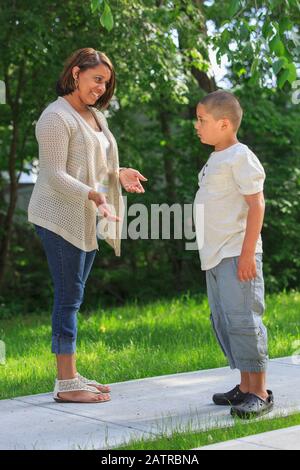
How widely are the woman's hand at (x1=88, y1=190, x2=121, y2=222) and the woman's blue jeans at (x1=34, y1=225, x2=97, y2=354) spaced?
14.3 inches

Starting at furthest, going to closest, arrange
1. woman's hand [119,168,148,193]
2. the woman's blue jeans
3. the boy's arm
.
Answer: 1. woman's hand [119,168,148,193]
2. the woman's blue jeans
3. the boy's arm

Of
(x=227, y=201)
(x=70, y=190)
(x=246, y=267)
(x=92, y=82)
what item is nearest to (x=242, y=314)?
(x=246, y=267)

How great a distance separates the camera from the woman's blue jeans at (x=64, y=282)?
4.64 meters

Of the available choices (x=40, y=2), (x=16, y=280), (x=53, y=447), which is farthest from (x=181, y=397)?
(x=16, y=280)

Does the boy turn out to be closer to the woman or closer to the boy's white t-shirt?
→ the boy's white t-shirt

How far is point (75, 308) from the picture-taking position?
4.72m

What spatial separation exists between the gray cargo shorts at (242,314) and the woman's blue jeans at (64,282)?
781mm

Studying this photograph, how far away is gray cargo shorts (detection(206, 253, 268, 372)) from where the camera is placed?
4332 millimetres

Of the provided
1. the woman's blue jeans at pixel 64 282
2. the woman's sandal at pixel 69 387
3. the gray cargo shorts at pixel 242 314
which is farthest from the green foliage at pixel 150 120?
the woman's sandal at pixel 69 387

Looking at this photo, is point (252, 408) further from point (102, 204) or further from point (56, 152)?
point (56, 152)

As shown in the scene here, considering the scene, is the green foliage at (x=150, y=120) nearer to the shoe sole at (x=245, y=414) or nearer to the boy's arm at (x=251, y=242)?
the boy's arm at (x=251, y=242)

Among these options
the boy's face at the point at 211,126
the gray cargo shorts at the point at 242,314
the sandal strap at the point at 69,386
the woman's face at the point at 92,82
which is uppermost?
the woman's face at the point at 92,82

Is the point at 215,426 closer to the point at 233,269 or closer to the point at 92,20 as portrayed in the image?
the point at 233,269

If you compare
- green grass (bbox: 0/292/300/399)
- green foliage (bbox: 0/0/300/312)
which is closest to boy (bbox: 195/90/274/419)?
green grass (bbox: 0/292/300/399)
